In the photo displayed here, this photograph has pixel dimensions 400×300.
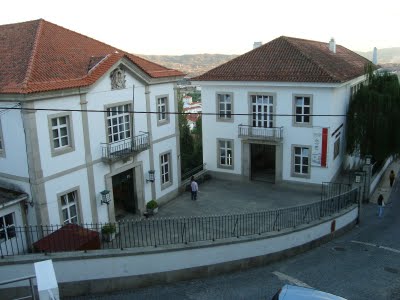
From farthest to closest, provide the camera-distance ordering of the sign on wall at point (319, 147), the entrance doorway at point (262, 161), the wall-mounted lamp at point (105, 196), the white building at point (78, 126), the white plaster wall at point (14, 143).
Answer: the entrance doorway at point (262, 161), the sign on wall at point (319, 147), the wall-mounted lamp at point (105, 196), the white building at point (78, 126), the white plaster wall at point (14, 143)

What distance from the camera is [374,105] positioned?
24.2m

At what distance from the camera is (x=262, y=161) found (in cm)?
2744

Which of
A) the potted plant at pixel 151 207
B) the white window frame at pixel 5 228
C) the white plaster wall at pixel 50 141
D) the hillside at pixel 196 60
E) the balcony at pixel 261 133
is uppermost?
the hillside at pixel 196 60

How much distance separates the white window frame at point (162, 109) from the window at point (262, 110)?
5.59m

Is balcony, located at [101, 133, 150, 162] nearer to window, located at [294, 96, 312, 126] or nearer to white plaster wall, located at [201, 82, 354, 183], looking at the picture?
white plaster wall, located at [201, 82, 354, 183]

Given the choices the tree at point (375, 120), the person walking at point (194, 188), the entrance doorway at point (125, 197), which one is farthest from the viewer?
the tree at point (375, 120)

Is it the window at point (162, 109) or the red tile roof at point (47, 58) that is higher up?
the red tile roof at point (47, 58)

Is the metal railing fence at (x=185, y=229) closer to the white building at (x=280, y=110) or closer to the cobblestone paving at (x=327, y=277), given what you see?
the cobblestone paving at (x=327, y=277)

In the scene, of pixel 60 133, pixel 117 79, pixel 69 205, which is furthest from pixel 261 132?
pixel 60 133

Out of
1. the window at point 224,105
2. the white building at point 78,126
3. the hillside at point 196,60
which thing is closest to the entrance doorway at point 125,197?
the white building at point 78,126

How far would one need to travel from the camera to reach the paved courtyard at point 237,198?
2020cm

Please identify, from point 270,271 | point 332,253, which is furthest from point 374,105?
point 270,271

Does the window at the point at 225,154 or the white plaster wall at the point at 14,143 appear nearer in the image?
the white plaster wall at the point at 14,143

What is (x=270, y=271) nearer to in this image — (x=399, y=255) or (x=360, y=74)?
(x=399, y=255)
